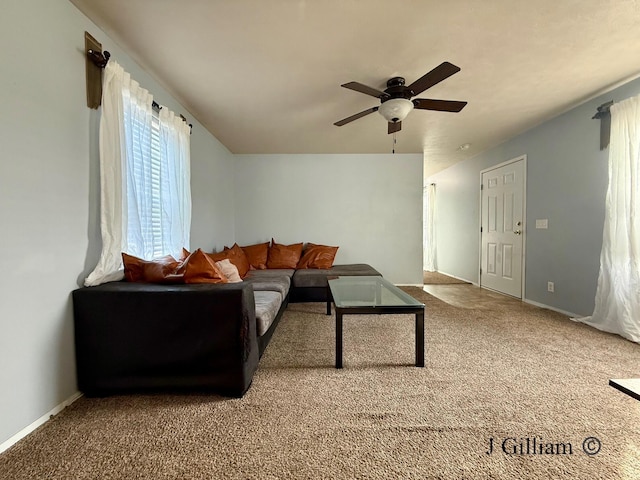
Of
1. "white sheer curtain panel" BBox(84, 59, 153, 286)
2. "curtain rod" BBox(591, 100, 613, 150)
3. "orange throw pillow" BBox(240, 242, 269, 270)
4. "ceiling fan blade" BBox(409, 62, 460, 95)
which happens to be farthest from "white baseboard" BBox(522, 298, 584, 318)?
"white sheer curtain panel" BBox(84, 59, 153, 286)

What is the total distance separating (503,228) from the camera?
4.45 m

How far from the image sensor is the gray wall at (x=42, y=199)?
130 centimetres

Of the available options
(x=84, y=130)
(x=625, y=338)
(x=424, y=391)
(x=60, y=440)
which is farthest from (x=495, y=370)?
(x=84, y=130)

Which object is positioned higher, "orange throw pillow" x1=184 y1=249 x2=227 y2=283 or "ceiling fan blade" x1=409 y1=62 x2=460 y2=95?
"ceiling fan blade" x1=409 y1=62 x2=460 y2=95

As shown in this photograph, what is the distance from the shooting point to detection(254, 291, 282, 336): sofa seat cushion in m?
1.92

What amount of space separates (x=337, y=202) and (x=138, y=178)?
3279 mm

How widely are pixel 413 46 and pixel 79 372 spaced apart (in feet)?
9.82

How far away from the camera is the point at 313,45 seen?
204cm

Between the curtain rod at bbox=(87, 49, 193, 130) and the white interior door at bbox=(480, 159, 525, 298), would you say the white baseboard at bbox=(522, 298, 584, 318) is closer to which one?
the white interior door at bbox=(480, 159, 525, 298)

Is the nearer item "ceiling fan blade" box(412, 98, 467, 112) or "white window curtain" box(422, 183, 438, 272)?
"ceiling fan blade" box(412, 98, 467, 112)

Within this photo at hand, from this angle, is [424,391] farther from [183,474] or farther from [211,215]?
[211,215]

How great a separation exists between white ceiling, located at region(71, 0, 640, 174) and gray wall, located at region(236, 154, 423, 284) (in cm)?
157

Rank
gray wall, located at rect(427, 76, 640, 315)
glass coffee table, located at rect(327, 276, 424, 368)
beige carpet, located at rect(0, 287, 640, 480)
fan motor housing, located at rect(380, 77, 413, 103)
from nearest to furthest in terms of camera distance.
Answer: beige carpet, located at rect(0, 287, 640, 480) → glass coffee table, located at rect(327, 276, 424, 368) → fan motor housing, located at rect(380, 77, 413, 103) → gray wall, located at rect(427, 76, 640, 315)

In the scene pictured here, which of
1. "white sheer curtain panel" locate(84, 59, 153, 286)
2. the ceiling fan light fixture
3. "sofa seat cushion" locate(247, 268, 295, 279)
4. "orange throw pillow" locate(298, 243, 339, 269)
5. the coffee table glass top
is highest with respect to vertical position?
the ceiling fan light fixture
